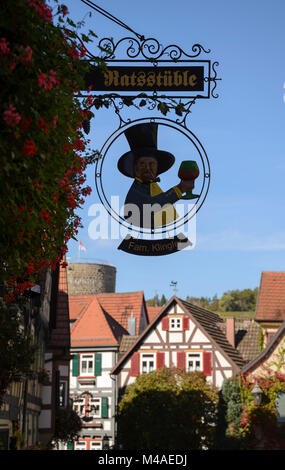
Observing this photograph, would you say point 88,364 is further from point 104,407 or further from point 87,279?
point 87,279

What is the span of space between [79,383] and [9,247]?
37.7 metres

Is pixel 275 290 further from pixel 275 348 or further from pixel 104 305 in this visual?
pixel 104 305

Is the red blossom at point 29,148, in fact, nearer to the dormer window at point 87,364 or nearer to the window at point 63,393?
the window at point 63,393

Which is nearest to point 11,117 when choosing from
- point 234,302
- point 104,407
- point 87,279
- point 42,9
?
point 42,9

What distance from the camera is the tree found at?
34.7 meters

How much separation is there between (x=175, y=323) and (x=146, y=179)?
3160 cm

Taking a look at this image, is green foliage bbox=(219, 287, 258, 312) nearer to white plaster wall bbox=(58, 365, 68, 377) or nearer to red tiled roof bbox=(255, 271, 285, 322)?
red tiled roof bbox=(255, 271, 285, 322)

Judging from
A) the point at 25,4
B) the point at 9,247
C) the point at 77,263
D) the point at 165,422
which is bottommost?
the point at 165,422

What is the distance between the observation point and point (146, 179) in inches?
376

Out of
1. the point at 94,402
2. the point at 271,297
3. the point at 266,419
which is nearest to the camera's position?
the point at 266,419

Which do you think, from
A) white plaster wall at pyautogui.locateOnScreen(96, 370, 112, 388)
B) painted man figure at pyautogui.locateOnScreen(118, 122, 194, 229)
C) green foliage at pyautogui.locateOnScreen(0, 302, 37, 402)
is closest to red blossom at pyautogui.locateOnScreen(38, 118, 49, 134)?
painted man figure at pyautogui.locateOnScreen(118, 122, 194, 229)

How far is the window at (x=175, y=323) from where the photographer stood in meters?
40.6
